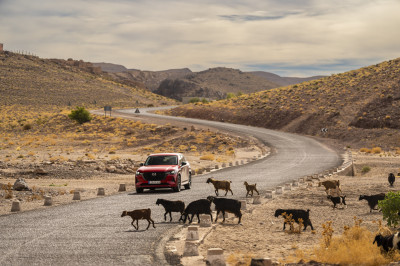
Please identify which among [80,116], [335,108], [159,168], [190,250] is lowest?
[190,250]

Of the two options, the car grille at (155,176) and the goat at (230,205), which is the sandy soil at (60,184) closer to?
the car grille at (155,176)

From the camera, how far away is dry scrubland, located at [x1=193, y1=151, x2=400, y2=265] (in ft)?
30.2

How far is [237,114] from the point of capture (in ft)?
311

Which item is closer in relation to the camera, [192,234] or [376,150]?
[192,234]

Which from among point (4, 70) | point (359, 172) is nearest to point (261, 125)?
point (359, 172)

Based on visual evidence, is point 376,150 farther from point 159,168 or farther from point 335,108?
point 159,168

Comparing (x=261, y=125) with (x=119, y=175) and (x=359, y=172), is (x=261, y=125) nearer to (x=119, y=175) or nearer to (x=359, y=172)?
(x=359, y=172)

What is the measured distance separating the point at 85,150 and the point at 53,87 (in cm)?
8329

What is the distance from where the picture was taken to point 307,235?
12.6 meters

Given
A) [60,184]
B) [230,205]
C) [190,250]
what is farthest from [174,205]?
[60,184]

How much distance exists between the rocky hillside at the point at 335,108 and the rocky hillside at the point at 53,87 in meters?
40.1

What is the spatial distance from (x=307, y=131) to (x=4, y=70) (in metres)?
98.6

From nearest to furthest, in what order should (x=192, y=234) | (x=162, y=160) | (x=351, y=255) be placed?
(x=351, y=255) < (x=192, y=234) < (x=162, y=160)

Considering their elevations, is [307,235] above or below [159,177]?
below
